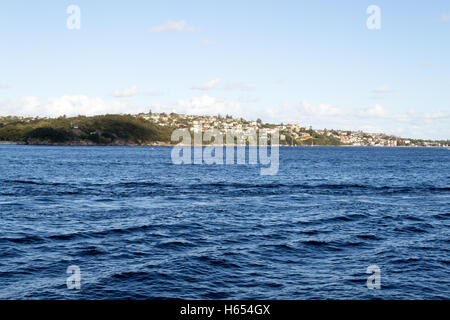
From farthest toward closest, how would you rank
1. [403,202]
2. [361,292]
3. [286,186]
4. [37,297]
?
1. [286,186]
2. [403,202]
3. [361,292]
4. [37,297]

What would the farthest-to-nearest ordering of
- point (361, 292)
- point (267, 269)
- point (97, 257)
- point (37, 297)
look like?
point (97, 257) → point (267, 269) → point (361, 292) → point (37, 297)

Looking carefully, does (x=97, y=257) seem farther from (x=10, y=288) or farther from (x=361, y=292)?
(x=361, y=292)

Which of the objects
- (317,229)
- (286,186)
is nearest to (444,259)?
(317,229)

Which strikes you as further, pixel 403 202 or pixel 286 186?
pixel 286 186

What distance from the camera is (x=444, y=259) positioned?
72.3 feet

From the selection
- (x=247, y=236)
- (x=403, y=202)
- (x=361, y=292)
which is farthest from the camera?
(x=403, y=202)
